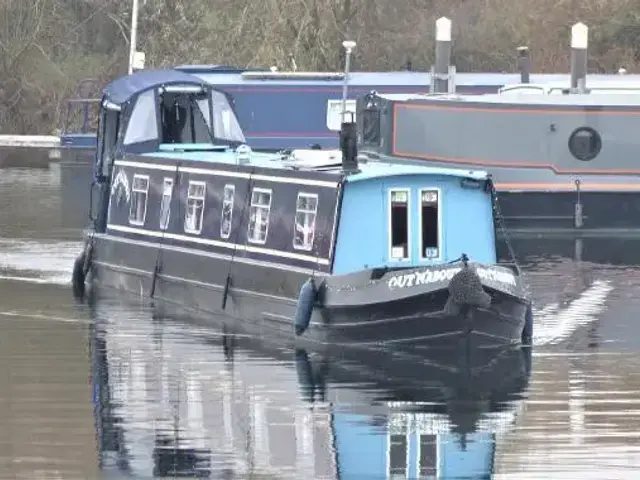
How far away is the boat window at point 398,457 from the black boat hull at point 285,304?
3451 mm

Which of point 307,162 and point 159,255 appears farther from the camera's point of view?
point 159,255

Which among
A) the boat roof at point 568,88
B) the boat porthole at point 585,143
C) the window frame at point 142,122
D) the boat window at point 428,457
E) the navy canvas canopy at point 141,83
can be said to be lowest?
the boat window at point 428,457

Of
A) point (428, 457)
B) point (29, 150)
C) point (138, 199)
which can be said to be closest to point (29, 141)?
point (29, 150)

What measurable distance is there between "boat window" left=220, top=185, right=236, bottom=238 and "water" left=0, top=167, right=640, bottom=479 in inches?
42.8

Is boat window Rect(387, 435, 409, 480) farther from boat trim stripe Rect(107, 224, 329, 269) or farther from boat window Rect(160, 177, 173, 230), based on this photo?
boat window Rect(160, 177, 173, 230)

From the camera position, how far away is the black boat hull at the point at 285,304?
1773cm

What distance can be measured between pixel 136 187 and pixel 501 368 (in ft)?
19.7

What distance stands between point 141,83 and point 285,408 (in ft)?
25.7

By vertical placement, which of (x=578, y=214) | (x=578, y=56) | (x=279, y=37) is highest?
(x=279, y=37)

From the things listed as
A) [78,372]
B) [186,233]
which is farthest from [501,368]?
[186,233]

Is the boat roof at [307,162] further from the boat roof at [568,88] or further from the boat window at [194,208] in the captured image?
the boat roof at [568,88]

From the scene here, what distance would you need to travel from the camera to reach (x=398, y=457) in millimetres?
13609

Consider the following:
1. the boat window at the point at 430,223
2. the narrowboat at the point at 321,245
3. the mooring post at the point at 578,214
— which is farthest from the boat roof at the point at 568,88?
the boat window at the point at 430,223

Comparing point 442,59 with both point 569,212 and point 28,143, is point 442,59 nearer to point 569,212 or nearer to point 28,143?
point 569,212
